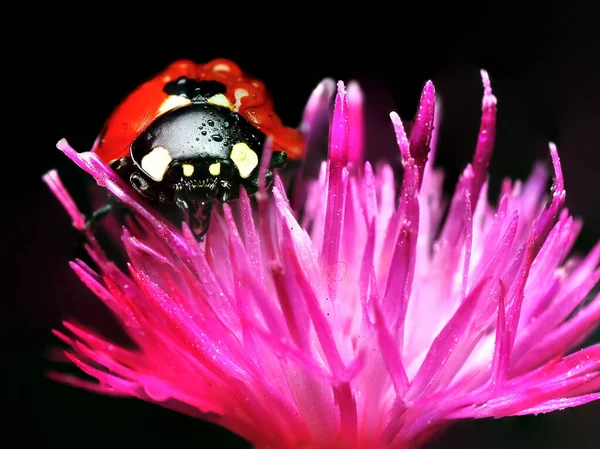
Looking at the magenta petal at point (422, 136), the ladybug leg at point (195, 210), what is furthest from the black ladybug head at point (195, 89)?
the magenta petal at point (422, 136)

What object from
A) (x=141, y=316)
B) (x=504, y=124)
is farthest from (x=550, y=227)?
(x=504, y=124)

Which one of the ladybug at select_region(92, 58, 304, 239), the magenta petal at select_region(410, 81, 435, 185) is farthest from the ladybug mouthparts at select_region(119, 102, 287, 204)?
the magenta petal at select_region(410, 81, 435, 185)

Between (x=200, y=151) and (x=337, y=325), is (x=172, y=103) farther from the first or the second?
(x=337, y=325)

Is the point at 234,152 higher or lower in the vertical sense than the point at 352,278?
higher

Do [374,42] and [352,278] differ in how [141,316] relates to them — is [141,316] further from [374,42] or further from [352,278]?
[374,42]

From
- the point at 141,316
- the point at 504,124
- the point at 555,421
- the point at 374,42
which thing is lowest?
the point at 555,421

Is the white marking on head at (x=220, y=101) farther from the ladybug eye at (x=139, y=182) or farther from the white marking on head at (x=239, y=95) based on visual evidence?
the ladybug eye at (x=139, y=182)
